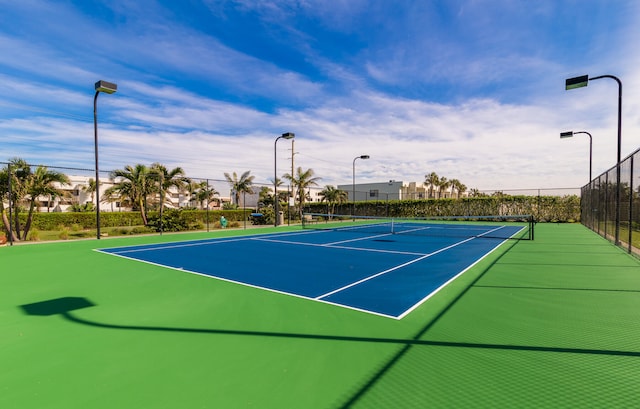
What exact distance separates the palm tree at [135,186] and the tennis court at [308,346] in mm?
18685

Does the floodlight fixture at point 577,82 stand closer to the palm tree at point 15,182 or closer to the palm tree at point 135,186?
the palm tree at point 15,182

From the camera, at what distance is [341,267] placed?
27.0 feet

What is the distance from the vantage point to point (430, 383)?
288cm

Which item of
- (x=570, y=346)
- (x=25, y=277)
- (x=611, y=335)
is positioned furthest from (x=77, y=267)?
(x=611, y=335)

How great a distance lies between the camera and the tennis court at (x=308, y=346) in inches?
107

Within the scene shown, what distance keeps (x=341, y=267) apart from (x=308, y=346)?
4.64 m

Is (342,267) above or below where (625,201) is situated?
below

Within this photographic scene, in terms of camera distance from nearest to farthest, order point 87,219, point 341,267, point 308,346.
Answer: point 308,346, point 341,267, point 87,219

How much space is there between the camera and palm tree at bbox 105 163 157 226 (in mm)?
23797

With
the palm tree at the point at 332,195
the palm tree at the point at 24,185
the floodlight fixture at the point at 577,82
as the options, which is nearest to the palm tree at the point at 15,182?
the palm tree at the point at 24,185

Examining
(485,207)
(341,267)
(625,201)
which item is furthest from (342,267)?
(485,207)

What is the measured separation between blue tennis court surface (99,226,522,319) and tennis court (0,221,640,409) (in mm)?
288

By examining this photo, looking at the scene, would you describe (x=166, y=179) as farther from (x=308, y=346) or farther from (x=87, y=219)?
(x=308, y=346)

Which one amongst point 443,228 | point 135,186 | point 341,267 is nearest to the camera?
point 341,267
